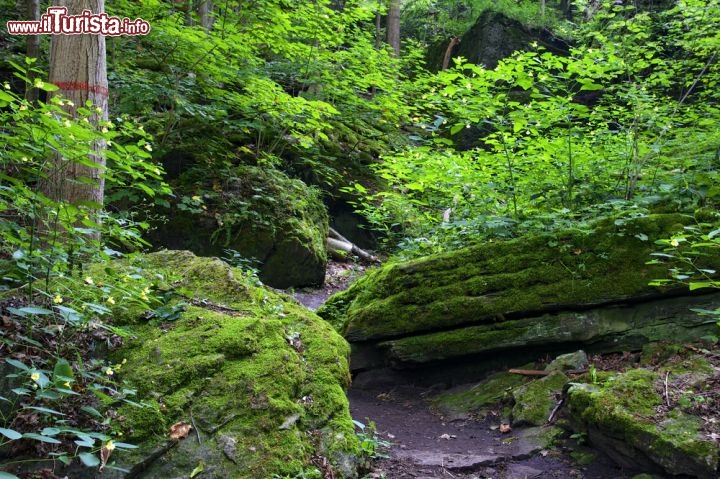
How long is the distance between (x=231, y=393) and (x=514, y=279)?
3.71 metres

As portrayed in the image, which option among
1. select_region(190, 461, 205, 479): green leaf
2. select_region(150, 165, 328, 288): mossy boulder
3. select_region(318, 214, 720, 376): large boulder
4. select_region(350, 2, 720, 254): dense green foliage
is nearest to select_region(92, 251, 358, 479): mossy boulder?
select_region(190, 461, 205, 479): green leaf

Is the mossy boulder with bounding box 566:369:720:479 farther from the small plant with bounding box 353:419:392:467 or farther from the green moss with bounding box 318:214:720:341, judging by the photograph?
the small plant with bounding box 353:419:392:467

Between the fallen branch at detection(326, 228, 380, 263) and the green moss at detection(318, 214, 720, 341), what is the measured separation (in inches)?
186

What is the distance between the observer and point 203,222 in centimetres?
847

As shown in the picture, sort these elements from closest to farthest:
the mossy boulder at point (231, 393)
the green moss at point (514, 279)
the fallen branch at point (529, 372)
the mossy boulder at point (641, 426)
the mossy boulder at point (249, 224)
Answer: the mossy boulder at point (231, 393) < the mossy boulder at point (641, 426) < the fallen branch at point (529, 372) < the green moss at point (514, 279) < the mossy boulder at point (249, 224)

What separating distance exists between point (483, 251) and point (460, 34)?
54.7 feet

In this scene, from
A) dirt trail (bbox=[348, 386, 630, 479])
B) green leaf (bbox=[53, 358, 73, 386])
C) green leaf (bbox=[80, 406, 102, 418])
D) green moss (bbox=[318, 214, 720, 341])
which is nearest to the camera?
green leaf (bbox=[53, 358, 73, 386])

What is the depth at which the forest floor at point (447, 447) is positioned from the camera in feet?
12.3

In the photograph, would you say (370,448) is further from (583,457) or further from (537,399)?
(537,399)

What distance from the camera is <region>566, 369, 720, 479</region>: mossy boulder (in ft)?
10.6

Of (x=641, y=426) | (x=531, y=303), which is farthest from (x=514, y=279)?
(x=641, y=426)

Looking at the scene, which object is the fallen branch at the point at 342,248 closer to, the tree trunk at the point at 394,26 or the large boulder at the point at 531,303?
the large boulder at the point at 531,303

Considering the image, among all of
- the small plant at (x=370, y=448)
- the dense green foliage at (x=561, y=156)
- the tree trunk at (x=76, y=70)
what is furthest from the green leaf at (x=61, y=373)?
the dense green foliage at (x=561, y=156)

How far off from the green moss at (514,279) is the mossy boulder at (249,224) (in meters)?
2.83
